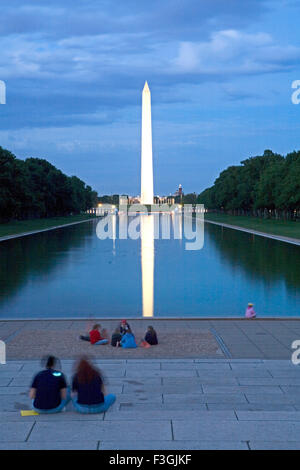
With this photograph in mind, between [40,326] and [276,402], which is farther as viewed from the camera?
[40,326]

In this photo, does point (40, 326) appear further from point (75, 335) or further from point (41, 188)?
point (41, 188)

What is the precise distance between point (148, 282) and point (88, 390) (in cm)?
1717

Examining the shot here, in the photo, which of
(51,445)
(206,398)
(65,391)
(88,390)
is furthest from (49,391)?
(206,398)

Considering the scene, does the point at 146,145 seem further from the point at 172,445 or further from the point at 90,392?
the point at 172,445

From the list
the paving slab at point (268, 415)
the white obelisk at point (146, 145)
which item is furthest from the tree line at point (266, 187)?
the paving slab at point (268, 415)

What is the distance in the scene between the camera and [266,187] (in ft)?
320

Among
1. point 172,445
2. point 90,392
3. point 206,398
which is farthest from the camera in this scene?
point 206,398

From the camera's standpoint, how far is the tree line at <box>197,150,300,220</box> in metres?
83.0

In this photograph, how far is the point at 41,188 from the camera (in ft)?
363

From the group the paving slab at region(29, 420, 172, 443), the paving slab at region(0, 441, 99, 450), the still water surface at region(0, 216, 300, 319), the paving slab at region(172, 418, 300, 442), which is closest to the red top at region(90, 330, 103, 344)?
the still water surface at region(0, 216, 300, 319)

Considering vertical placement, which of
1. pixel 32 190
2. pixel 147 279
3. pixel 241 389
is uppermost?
pixel 32 190

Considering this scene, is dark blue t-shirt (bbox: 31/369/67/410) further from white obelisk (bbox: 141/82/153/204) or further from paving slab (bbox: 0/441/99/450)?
white obelisk (bbox: 141/82/153/204)

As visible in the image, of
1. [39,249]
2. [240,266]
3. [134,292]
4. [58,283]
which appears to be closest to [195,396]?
[134,292]
